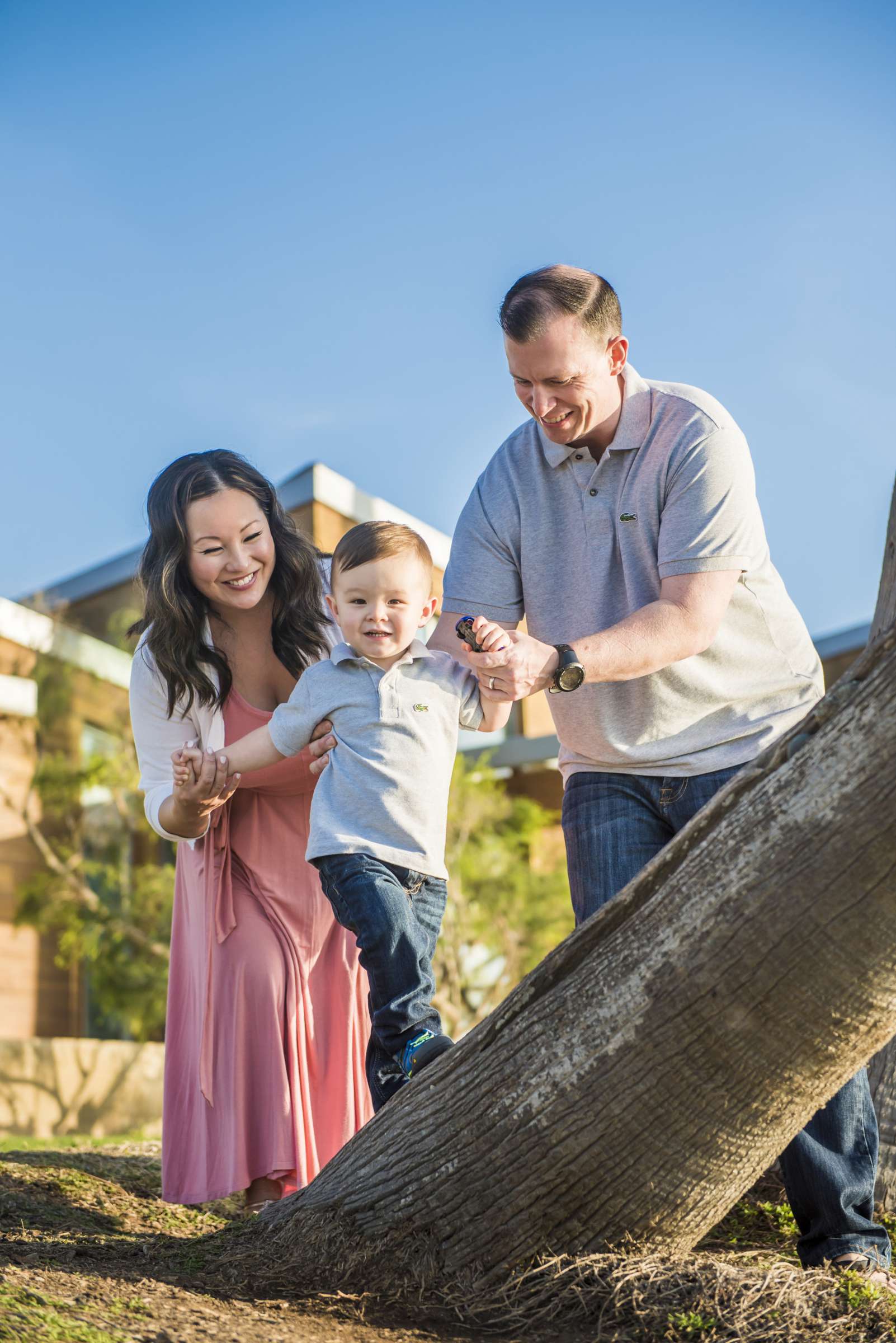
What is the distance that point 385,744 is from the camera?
325 cm

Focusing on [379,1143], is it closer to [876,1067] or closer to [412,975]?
[412,975]

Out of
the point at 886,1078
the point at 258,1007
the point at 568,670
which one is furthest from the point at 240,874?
the point at 886,1078

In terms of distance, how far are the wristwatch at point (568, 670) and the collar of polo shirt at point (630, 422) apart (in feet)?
2.06

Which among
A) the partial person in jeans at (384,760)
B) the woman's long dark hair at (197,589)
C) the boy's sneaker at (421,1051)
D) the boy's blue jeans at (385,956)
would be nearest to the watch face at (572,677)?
the partial person in jeans at (384,760)

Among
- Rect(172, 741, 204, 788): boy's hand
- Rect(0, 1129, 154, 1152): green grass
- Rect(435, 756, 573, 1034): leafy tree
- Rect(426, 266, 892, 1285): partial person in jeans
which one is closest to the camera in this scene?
Rect(426, 266, 892, 1285): partial person in jeans

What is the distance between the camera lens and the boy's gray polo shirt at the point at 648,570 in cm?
295

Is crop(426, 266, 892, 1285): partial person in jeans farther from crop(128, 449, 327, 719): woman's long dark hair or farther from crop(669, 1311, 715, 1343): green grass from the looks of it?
crop(128, 449, 327, 719): woman's long dark hair

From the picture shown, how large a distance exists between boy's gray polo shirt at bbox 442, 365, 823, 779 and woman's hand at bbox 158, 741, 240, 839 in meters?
0.79

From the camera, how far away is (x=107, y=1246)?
9.45 ft

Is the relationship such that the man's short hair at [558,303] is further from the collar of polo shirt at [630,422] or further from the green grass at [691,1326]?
the green grass at [691,1326]

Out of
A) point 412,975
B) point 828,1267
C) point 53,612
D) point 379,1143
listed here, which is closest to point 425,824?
point 412,975

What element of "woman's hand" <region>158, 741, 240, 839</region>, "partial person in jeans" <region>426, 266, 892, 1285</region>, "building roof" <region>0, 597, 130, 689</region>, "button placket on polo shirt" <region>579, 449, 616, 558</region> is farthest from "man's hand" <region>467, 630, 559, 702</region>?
"building roof" <region>0, 597, 130, 689</region>

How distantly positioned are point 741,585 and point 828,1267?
1.46 metres

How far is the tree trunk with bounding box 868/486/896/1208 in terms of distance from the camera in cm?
307
